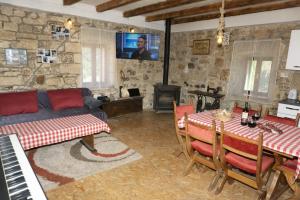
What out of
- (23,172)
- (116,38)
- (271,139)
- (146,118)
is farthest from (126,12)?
(23,172)

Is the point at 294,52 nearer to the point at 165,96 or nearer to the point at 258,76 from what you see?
the point at 258,76

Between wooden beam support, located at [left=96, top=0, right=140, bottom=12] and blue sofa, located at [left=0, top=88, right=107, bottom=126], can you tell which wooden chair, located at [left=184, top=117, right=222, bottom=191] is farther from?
wooden beam support, located at [left=96, top=0, right=140, bottom=12]

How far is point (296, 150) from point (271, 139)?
11.0 inches

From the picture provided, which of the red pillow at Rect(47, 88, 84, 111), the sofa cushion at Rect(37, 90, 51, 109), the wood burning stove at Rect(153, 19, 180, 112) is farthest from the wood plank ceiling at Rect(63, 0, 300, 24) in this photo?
the sofa cushion at Rect(37, 90, 51, 109)

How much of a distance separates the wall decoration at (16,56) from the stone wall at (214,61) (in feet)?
13.8

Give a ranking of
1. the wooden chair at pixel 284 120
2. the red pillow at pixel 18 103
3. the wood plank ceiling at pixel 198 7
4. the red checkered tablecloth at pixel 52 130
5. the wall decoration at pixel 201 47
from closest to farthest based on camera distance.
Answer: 1. the red checkered tablecloth at pixel 52 130
2. the wooden chair at pixel 284 120
3. the red pillow at pixel 18 103
4. the wood plank ceiling at pixel 198 7
5. the wall decoration at pixel 201 47

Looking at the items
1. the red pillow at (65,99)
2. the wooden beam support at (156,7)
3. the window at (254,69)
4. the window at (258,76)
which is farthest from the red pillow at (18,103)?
the window at (258,76)

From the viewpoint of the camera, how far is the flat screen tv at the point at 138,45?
217 inches

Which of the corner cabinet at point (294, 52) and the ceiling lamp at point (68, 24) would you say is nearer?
the corner cabinet at point (294, 52)

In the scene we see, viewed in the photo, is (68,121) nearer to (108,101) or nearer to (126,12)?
(108,101)

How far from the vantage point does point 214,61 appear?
5.62 m

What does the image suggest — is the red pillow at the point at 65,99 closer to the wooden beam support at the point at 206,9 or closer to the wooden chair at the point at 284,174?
the wooden beam support at the point at 206,9

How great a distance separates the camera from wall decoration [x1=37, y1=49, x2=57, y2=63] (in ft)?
14.5

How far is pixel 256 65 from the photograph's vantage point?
15.9 ft
